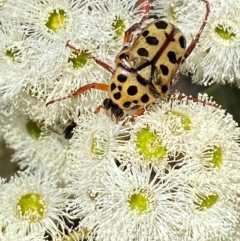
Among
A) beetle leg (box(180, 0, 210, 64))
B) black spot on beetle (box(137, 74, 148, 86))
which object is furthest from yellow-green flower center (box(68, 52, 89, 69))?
beetle leg (box(180, 0, 210, 64))

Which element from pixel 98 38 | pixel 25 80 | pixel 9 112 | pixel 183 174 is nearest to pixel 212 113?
pixel 183 174

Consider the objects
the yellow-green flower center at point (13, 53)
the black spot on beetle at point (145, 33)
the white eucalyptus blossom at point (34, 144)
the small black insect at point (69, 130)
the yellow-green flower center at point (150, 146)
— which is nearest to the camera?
the yellow-green flower center at point (150, 146)

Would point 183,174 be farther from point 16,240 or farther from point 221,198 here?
point 16,240

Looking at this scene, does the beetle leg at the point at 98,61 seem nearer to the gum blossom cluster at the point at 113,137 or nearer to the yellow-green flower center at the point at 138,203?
the gum blossom cluster at the point at 113,137

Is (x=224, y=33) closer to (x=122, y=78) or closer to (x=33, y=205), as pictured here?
(x=122, y=78)

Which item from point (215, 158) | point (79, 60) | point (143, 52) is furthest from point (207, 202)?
point (79, 60)

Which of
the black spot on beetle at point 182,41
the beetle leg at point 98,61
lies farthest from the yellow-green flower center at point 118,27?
the black spot on beetle at point 182,41
